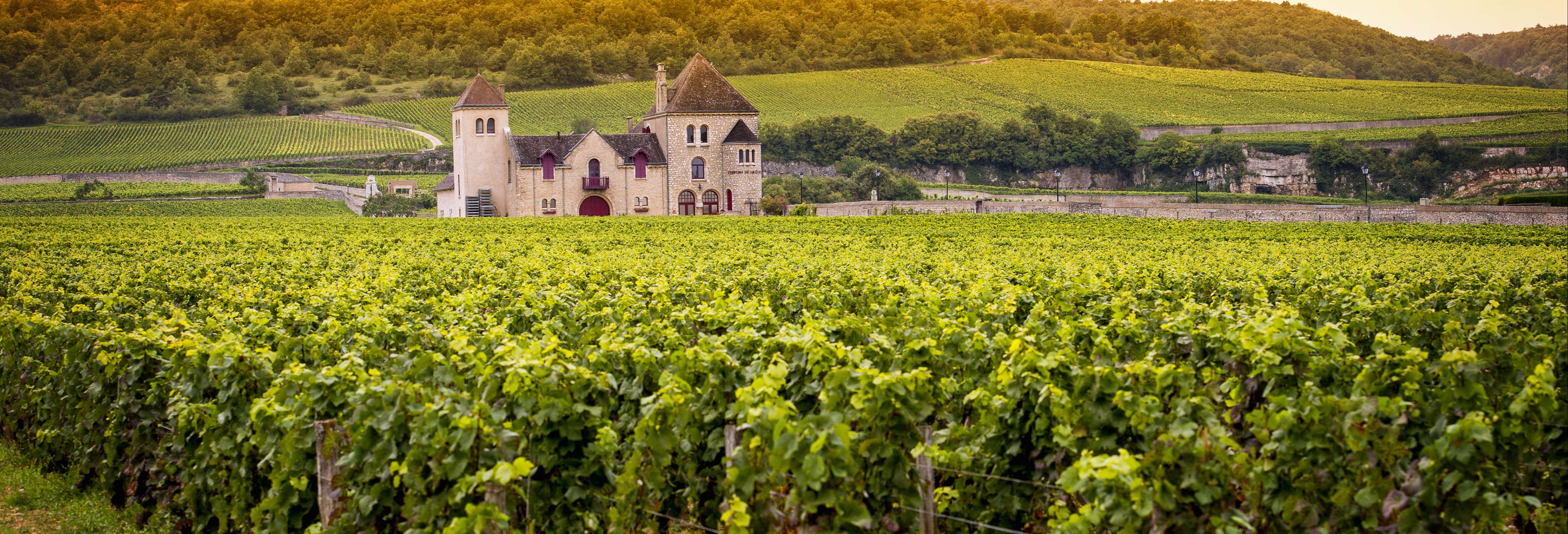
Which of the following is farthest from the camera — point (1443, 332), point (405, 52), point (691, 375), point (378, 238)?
point (405, 52)

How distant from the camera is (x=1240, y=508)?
6.92 m

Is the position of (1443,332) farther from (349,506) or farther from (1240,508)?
(349,506)

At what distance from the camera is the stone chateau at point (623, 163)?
219ft

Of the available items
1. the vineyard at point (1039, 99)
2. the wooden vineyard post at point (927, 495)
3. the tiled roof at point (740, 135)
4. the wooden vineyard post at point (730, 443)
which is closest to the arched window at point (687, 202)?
the tiled roof at point (740, 135)

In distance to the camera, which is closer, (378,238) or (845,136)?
(378,238)

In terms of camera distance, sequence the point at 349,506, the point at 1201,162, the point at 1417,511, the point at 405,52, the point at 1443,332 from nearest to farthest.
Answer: the point at 1417,511 < the point at 349,506 < the point at 1443,332 < the point at 1201,162 < the point at 405,52

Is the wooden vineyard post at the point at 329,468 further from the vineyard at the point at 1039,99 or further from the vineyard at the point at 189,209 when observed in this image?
the vineyard at the point at 1039,99

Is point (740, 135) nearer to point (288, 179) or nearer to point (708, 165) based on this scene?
point (708, 165)

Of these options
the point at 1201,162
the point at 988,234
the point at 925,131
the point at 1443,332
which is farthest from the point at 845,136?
the point at 1443,332

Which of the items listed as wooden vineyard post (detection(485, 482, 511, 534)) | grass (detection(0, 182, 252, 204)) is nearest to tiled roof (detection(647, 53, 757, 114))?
A: grass (detection(0, 182, 252, 204))

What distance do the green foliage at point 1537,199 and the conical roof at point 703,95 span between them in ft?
140

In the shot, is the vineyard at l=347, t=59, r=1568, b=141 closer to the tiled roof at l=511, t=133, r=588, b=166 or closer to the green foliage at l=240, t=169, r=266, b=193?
the green foliage at l=240, t=169, r=266, b=193

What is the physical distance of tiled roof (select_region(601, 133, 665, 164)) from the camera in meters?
68.4

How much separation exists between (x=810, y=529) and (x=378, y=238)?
108ft
